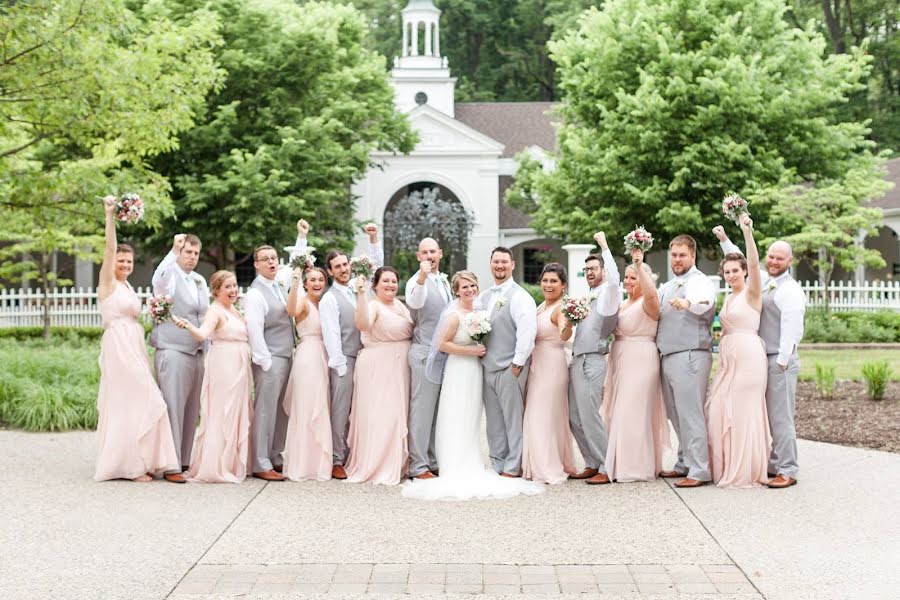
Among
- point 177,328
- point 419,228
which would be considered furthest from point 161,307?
point 419,228

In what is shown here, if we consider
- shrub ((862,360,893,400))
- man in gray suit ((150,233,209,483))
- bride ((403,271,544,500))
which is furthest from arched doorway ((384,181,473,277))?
bride ((403,271,544,500))

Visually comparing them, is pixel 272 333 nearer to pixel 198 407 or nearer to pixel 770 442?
pixel 198 407

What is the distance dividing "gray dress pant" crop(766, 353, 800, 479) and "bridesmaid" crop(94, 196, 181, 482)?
4.78 meters

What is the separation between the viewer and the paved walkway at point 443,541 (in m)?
5.97

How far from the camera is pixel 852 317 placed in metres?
25.7

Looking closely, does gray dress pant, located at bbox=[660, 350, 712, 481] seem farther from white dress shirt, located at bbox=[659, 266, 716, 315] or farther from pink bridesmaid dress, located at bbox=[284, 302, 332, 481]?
pink bridesmaid dress, located at bbox=[284, 302, 332, 481]

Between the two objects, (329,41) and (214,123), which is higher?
(329,41)

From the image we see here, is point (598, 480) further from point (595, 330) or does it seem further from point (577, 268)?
point (577, 268)

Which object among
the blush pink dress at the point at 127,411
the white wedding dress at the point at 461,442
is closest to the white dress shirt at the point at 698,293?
Answer: the white wedding dress at the point at 461,442

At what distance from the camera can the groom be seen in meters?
9.05

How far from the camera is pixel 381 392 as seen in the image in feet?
30.4

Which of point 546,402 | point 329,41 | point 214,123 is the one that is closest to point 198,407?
point 546,402

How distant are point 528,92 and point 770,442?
5034cm

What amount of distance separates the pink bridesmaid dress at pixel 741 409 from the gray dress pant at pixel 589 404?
896 mm
